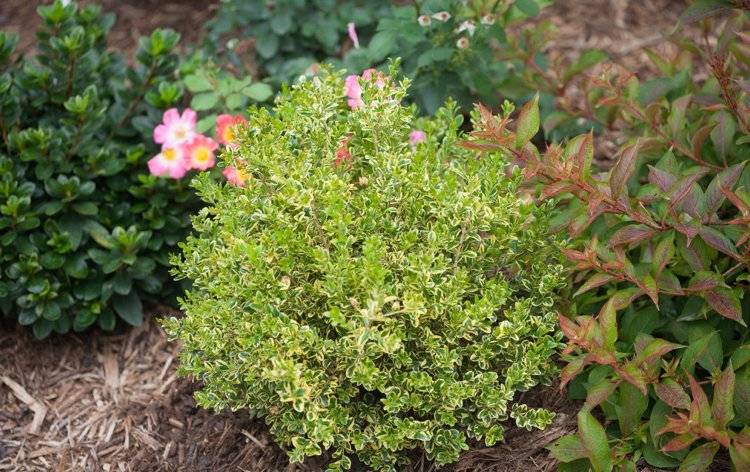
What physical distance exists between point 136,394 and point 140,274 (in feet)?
1.30

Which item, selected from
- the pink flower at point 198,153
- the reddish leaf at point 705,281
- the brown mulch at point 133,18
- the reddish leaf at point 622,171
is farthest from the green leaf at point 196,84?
the reddish leaf at point 705,281

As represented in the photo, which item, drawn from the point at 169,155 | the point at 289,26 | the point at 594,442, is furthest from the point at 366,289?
the point at 289,26

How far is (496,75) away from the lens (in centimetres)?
343

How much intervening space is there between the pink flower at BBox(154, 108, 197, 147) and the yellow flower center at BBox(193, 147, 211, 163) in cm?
6

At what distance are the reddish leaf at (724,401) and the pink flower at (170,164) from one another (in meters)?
1.82

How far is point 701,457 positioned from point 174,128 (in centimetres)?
200

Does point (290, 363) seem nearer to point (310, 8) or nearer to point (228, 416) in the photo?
point (228, 416)

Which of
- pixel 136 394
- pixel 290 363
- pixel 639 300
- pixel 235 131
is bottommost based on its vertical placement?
pixel 136 394

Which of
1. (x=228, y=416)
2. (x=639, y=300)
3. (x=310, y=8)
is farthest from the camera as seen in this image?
(x=310, y=8)

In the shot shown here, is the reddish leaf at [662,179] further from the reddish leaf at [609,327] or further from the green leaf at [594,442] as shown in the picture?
the green leaf at [594,442]

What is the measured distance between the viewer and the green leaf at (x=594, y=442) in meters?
2.12

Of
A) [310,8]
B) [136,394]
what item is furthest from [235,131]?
[310,8]

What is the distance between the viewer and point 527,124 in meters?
2.26

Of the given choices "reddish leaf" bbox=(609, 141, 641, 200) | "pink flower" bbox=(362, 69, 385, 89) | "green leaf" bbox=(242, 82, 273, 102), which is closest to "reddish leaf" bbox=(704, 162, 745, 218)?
"reddish leaf" bbox=(609, 141, 641, 200)
